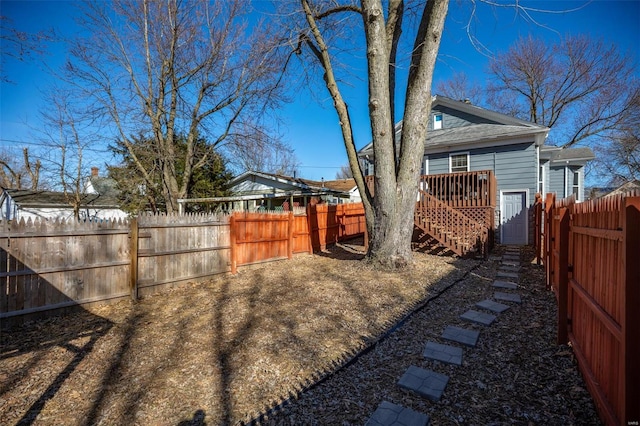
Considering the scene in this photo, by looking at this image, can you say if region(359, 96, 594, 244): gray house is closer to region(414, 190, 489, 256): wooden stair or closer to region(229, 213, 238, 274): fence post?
region(414, 190, 489, 256): wooden stair

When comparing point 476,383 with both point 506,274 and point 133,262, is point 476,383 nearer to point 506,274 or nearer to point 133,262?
point 506,274

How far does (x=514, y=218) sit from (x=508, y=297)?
7.34 metres

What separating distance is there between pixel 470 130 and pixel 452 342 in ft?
35.1

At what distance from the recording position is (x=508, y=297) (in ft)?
16.0

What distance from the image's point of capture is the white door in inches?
420

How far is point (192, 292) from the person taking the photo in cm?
584

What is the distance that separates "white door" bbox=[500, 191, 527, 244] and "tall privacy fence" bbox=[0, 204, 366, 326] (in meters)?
8.96

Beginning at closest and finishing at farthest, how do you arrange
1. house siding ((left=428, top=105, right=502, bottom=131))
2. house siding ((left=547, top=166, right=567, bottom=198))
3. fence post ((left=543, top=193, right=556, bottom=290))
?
1. fence post ((left=543, top=193, right=556, bottom=290))
2. house siding ((left=428, top=105, right=502, bottom=131))
3. house siding ((left=547, top=166, right=567, bottom=198))

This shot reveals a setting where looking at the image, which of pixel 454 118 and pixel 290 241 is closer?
pixel 290 241

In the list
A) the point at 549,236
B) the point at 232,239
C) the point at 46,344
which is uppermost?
the point at 549,236

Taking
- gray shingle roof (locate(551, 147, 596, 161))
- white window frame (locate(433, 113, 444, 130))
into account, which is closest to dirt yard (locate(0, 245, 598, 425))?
white window frame (locate(433, 113, 444, 130))

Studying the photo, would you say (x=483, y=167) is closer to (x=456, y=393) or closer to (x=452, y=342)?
(x=452, y=342)

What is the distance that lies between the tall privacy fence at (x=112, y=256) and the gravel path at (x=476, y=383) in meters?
4.49

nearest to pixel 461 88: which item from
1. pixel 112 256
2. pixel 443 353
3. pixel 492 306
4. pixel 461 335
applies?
pixel 492 306
